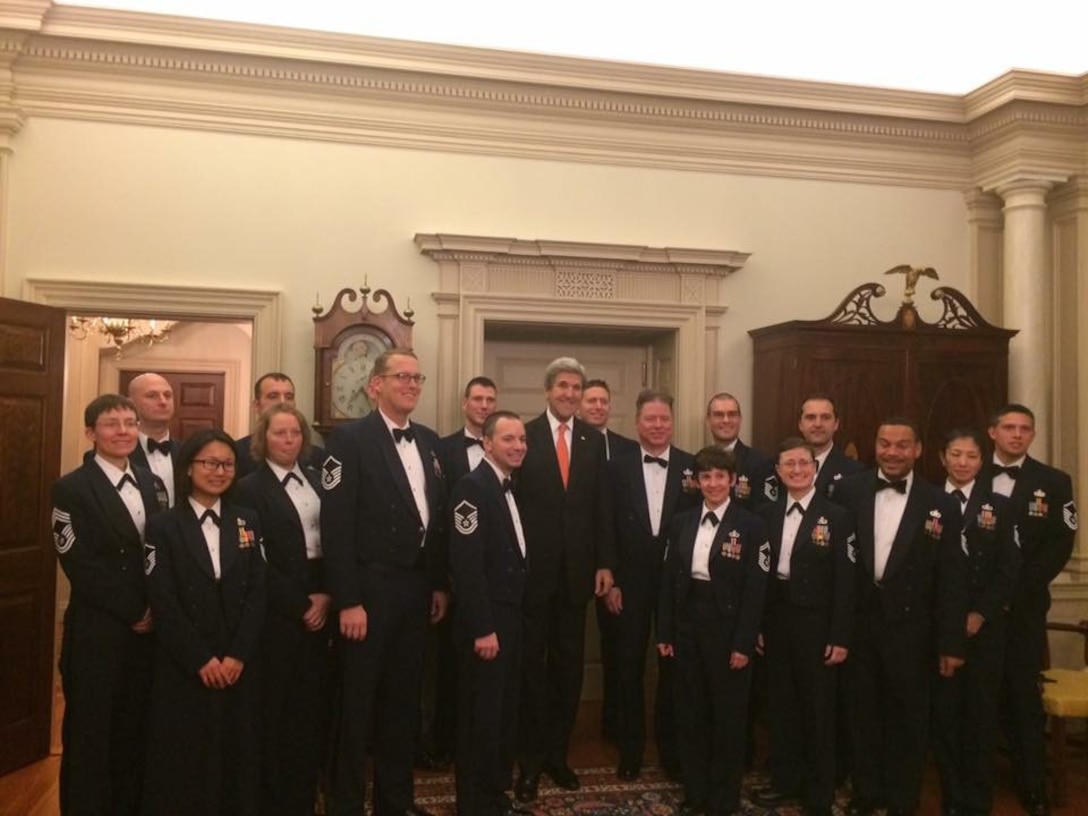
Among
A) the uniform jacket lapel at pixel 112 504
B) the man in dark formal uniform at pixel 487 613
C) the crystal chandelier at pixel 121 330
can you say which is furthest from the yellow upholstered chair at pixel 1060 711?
the crystal chandelier at pixel 121 330

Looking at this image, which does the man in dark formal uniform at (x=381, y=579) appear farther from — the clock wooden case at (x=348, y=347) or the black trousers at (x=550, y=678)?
the clock wooden case at (x=348, y=347)

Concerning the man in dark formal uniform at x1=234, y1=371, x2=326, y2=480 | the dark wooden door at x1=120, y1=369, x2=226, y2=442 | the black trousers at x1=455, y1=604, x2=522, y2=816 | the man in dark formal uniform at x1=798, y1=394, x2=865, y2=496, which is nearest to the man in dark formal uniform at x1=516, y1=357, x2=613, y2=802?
the black trousers at x1=455, y1=604, x2=522, y2=816

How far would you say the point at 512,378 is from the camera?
5.69 metres

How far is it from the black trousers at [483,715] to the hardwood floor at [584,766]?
91 centimetres

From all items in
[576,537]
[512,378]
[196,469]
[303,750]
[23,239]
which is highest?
[23,239]

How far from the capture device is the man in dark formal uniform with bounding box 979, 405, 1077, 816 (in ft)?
13.0

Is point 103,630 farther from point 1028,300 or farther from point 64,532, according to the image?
point 1028,300

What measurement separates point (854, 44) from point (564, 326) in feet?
7.81

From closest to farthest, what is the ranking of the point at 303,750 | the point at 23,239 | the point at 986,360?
1. the point at 303,750
2. the point at 23,239
3. the point at 986,360

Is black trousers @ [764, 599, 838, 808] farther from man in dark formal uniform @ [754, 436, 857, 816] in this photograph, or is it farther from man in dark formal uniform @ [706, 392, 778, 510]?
man in dark formal uniform @ [706, 392, 778, 510]

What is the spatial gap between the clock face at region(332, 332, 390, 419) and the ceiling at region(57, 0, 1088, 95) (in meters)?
1.62

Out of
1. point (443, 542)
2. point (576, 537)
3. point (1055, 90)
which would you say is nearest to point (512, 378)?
point (576, 537)

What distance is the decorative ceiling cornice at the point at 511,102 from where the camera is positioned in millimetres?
4832

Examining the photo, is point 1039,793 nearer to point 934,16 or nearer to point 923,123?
point 923,123
